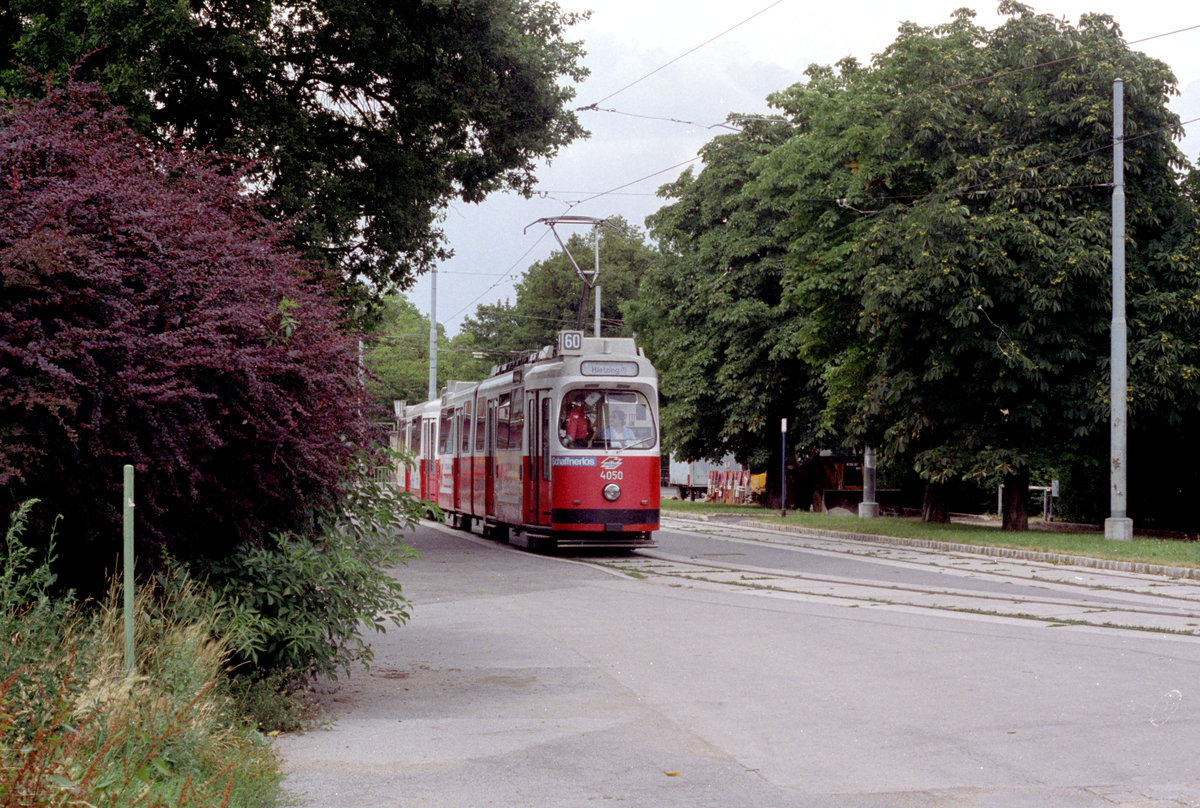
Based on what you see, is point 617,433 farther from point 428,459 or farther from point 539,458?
point 428,459

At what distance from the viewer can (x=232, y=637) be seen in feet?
24.3

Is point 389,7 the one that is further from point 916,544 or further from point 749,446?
point 749,446

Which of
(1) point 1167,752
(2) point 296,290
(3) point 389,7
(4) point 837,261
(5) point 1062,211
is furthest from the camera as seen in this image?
(4) point 837,261

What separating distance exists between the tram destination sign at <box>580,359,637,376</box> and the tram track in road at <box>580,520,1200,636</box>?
10.2 feet

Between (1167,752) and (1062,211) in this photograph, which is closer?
(1167,752)

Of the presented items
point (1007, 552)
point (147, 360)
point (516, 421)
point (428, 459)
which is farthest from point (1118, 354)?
point (147, 360)

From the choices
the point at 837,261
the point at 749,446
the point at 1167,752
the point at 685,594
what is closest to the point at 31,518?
the point at 1167,752

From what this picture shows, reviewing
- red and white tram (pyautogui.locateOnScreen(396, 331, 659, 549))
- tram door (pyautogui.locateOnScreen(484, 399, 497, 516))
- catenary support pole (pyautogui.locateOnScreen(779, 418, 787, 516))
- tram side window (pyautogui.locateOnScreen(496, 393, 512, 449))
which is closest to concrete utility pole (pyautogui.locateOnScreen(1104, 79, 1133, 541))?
red and white tram (pyautogui.locateOnScreen(396, 331, 659, 549))

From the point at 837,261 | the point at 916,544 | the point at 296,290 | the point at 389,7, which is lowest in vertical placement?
the point at 916,544

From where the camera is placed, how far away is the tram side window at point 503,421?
24609 mm

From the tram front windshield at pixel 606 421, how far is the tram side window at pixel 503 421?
2.77 meters

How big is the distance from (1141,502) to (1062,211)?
10.2 meters

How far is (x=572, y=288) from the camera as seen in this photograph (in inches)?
3127

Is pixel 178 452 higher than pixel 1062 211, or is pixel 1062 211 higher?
pixel 1062 211
